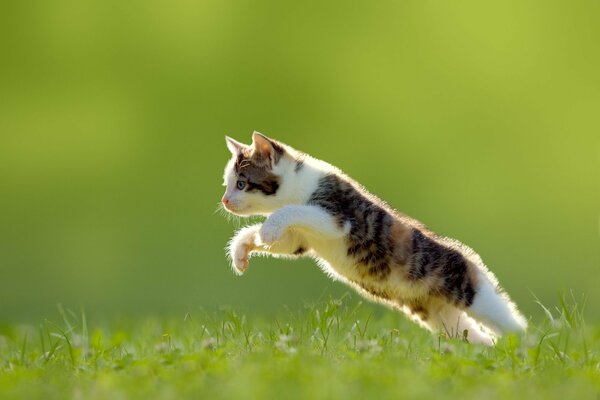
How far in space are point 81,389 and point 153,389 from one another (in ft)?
1.50

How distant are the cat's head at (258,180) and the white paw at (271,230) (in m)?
0.58

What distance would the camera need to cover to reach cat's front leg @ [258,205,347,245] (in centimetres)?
651

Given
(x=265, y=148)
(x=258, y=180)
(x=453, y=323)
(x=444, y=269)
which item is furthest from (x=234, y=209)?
(x=453, y=323)

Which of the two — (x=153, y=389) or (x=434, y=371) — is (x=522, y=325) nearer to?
(x=434, y=371)

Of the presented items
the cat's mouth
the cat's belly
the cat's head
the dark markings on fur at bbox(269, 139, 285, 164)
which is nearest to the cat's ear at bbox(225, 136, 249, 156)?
the cat's head

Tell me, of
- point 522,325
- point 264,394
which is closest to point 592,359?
point 522,325

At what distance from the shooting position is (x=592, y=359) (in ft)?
19.0

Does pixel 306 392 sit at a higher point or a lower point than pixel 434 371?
lower

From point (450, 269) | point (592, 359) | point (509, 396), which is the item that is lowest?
point (509, 396)

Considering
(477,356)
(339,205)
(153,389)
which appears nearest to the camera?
(153,389)

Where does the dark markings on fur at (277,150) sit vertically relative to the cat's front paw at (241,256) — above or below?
above

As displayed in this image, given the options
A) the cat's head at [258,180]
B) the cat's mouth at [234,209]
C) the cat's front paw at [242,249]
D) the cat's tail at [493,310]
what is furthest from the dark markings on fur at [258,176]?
the cat's tail at [493,310]

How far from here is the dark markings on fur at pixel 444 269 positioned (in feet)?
22.9

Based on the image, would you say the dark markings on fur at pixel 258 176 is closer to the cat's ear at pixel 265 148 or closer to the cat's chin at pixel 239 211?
the cat's ear at pixel 265 148
